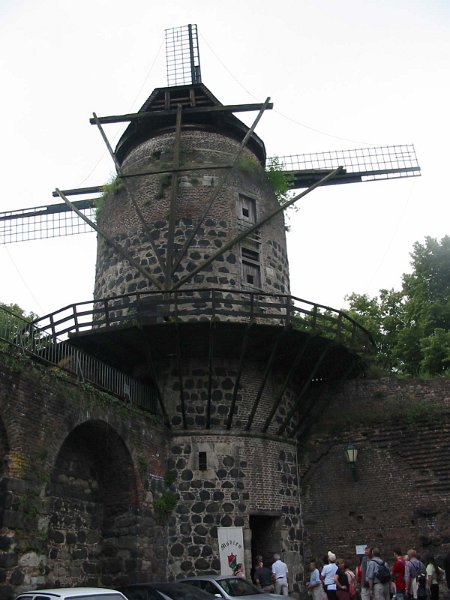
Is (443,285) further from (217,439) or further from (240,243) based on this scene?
(217,439)

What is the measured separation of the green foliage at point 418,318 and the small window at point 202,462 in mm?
12070

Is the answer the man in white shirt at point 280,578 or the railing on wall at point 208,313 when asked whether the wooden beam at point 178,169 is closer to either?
the railing on wall at point 208,313

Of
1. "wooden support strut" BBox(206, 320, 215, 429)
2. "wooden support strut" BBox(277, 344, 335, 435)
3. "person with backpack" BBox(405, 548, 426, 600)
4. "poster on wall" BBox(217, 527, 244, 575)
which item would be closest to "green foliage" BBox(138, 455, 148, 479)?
"wooden support strut" BBox(206, 320, 215, 429)

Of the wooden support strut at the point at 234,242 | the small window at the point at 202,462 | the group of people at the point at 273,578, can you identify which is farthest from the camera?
the wooden support strut at the point at 234,242

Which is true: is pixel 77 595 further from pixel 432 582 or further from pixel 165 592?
pixel 432 582

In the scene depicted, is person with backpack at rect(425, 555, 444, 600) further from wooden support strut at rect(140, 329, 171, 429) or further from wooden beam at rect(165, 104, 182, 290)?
wooden beam at rect(165, 104, 182, 290)

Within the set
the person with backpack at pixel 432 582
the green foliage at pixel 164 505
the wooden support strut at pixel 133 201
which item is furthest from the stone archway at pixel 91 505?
the person with backpack at pixel 432 582

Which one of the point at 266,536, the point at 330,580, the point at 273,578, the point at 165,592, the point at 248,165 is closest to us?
the point at 165,592

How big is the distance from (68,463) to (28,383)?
328cm

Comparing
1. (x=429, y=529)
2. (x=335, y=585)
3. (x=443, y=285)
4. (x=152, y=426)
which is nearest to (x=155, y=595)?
(x=335, y=585)

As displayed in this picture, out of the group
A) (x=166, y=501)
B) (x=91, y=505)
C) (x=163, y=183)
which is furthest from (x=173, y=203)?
(x=91, y=505)

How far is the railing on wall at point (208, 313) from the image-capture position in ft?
59.5

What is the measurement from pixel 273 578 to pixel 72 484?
5.37m

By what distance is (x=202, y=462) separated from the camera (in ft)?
Result: 61.6
